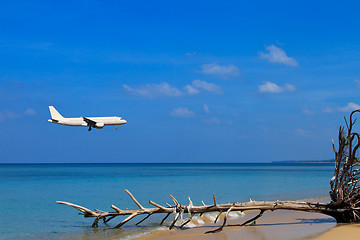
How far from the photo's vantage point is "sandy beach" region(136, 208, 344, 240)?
41.6 feet

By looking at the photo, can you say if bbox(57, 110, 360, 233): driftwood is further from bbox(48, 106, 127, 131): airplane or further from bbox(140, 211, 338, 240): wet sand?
bbox(48, 106, 127, 131): airplane

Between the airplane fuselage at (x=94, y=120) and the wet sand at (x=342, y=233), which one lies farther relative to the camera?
the airplane fuselage at (x=94, y=120)

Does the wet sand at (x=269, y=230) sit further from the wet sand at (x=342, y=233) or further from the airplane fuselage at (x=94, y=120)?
the airplane fuselage at (x=94, y=120)

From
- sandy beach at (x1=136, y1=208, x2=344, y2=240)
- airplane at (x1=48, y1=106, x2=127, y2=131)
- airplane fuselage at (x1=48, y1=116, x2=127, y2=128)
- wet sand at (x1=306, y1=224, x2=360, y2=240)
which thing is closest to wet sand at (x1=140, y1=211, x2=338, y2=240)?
sandy beach at (x1=136, y1=208, x2=344, y2=240)

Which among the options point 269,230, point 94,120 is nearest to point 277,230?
point 269,230

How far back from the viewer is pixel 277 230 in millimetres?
13898

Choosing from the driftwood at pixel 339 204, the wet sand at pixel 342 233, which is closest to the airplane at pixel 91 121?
the driftwood at pixel 339 204

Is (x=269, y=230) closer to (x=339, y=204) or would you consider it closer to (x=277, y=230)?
(x=277, y=230)

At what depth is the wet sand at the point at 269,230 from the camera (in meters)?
12.9

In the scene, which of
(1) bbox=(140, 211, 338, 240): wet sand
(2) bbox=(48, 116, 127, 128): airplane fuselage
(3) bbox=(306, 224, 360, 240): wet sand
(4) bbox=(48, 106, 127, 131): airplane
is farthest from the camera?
(2) bbox=(48, 116, 127, 128): airplane fuselage

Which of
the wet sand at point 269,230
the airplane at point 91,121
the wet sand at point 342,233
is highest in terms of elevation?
the airplane at point 91,121

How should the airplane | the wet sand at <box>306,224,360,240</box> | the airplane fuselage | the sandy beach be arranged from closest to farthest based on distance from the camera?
1. the wet sand at <box>306,224,360,240</box>
2. the sandy beach
3. the airplane
4. the airplane fuselage

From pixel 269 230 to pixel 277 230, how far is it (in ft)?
0.91

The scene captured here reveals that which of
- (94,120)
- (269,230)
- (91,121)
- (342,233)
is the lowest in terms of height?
(269,230)
